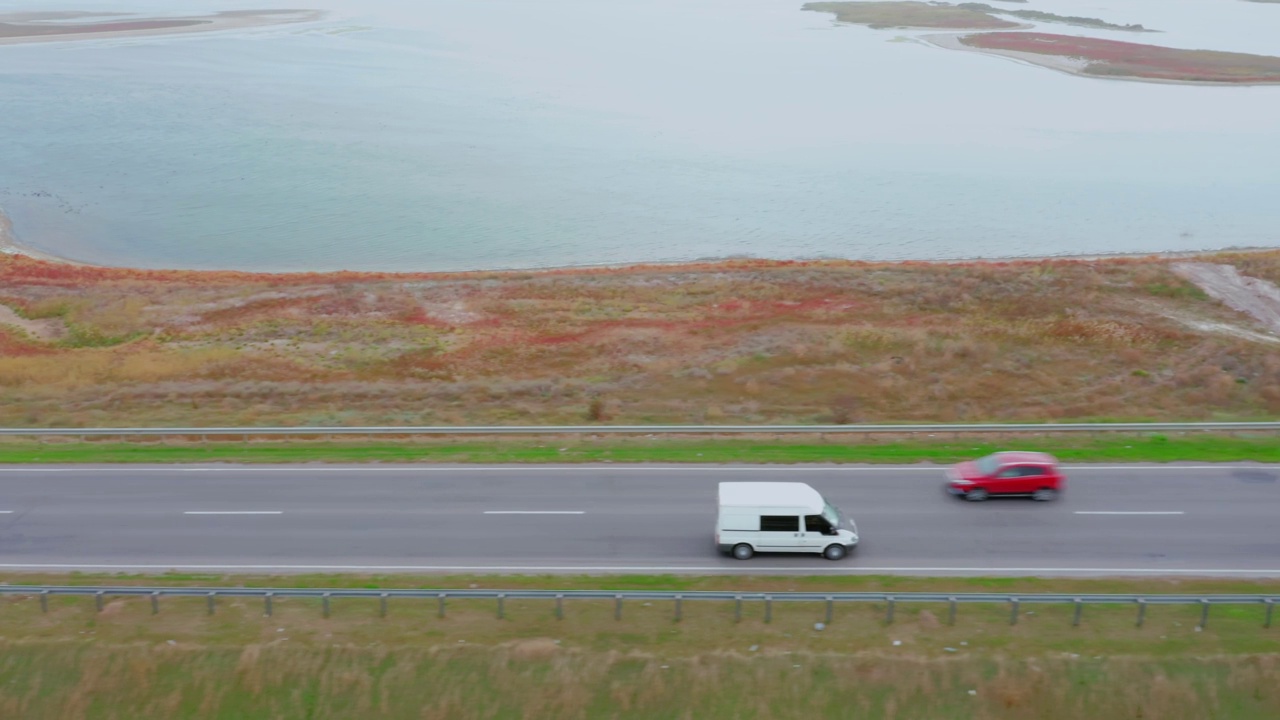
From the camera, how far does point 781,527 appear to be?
63.7 feet

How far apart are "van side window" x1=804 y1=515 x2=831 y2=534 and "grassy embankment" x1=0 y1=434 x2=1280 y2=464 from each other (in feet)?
17.0

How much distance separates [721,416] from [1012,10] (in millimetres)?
150427

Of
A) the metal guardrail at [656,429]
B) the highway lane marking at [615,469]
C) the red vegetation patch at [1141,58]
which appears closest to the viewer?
the highway lane marking at [615,469]

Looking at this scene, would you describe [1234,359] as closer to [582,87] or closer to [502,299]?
[502,299]

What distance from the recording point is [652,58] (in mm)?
126312

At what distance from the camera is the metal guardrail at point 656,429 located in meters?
26.1

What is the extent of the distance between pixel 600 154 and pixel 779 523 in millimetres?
64238

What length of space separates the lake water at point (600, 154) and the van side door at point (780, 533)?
38873 millimetres

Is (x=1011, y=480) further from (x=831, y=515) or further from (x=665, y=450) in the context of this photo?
(x=665, y=450)

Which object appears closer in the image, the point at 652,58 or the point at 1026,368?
the point at 1026,368

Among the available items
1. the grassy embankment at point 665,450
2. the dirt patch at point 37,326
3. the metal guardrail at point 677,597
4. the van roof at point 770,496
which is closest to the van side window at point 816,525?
the van roof at point 770,496

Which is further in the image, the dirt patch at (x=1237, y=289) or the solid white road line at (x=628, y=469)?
the dirt patch at (x=1237, y=289)

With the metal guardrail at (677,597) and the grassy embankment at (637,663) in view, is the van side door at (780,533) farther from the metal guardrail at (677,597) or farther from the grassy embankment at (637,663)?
the grassy embankment at (637,663)

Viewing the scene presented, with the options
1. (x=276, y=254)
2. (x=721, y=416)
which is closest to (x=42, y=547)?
(x=721, y=416)
